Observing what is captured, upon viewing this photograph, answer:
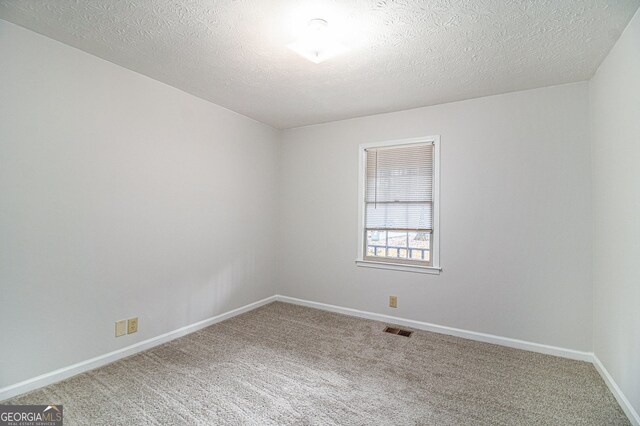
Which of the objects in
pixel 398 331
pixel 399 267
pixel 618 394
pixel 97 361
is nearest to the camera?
pixel 618 394

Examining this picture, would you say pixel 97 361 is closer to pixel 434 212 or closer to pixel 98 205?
pixel 98 205

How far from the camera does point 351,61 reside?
245 cm

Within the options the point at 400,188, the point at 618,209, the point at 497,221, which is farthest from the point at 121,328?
the point at 618,209

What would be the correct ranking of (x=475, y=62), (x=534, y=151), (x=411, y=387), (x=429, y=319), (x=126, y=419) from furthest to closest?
(x=429, y=319), (x=534, y=151), (x=475, y=62), (x=411, y=387), (x=126, y=419)

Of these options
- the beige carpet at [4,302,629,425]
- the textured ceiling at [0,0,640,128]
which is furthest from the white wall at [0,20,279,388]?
the beige carpet at [4,302,629,425]

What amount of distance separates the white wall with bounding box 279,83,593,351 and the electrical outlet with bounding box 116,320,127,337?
2271mm

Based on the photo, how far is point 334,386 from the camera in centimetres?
226

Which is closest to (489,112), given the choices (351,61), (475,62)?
(475,62)

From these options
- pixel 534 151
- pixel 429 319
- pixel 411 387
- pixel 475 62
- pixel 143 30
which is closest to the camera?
pixel 143 30

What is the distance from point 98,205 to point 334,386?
2344mm

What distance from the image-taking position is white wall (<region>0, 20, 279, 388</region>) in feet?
6.73

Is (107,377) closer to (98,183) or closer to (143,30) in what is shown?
(98,183)

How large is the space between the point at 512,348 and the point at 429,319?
787 mm

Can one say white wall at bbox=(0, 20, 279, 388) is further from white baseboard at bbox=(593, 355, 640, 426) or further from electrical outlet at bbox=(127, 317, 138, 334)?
white baseboard at bbox=(593, 355, 640, 426)
